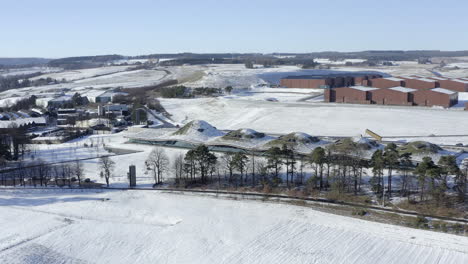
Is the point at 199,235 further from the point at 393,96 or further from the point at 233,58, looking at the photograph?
the point at 233,58

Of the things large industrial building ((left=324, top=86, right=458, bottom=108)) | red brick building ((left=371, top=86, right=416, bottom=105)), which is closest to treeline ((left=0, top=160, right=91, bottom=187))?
large industrial building ((left=324, top=86, right=458, bottom=108))

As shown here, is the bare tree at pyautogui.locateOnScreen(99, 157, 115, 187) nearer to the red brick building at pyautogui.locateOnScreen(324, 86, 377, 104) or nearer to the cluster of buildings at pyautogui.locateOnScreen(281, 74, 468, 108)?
Answer: the red brick building at pyautogui.locateOnScreen(324, 86, 377, 104)

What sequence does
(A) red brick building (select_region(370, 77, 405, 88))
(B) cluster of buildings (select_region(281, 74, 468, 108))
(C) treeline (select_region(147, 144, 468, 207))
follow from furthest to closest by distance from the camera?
1. (A) red brick building (select_region(370, 77, 405, 88))
2. (B) cluster of buildings (select_region(281, 74, 468, 108))
3. (C) treeline (select_region(147, 144, 468, 207))

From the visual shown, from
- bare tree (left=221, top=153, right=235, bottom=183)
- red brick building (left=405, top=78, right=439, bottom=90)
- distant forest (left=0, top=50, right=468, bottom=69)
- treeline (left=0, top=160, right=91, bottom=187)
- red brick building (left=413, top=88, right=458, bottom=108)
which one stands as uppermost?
distant forest (left=0, top=50, right=468, bottom=69)

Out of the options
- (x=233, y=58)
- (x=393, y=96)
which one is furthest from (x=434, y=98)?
(x=233, y=58)

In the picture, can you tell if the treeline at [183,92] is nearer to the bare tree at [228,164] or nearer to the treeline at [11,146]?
the treeline at [11,146]

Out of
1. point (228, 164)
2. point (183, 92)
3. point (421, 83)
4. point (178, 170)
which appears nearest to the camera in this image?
point (228, 164)
